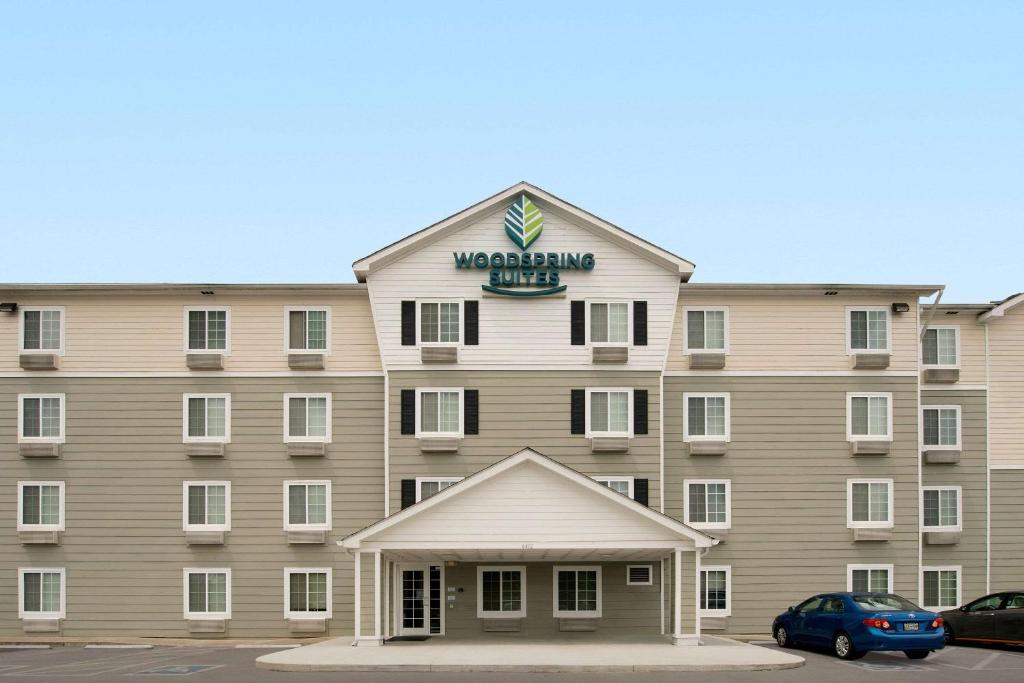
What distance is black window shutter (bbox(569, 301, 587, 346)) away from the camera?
34.0 metres

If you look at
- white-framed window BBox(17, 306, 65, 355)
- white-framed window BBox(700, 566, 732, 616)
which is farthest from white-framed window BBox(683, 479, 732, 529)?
white-framed window BBox(17, 306, 65, 355)

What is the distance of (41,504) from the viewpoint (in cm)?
3431

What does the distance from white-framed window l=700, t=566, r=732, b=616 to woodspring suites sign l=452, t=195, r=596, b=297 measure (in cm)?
960

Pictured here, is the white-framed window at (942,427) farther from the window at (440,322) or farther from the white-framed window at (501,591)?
the window at (440,322)

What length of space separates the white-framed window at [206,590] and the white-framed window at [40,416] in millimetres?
5841

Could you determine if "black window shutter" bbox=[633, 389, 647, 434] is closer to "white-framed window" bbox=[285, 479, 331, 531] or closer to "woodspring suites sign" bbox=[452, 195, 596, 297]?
"woodspring suites sign" bbox=[452, 195, 596, 297]

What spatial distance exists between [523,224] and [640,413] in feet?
21.6

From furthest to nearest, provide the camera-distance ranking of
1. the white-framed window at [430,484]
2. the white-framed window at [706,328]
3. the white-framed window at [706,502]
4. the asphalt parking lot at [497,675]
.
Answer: the white-framed window at [706,328], the white-framed window at [706,502], the white-framed window at [430,484], the asphalt parking lot at [497,675]

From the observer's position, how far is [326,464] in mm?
34250

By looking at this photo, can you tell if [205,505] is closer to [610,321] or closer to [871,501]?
[610,321]

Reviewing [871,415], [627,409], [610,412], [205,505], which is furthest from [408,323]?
[871,415]

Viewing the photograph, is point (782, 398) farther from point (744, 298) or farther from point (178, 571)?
point (178, 571)

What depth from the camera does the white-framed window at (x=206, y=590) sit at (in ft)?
111

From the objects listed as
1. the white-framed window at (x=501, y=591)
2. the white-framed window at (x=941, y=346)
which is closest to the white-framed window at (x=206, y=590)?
the white-framed window at (x=501, y=591)
